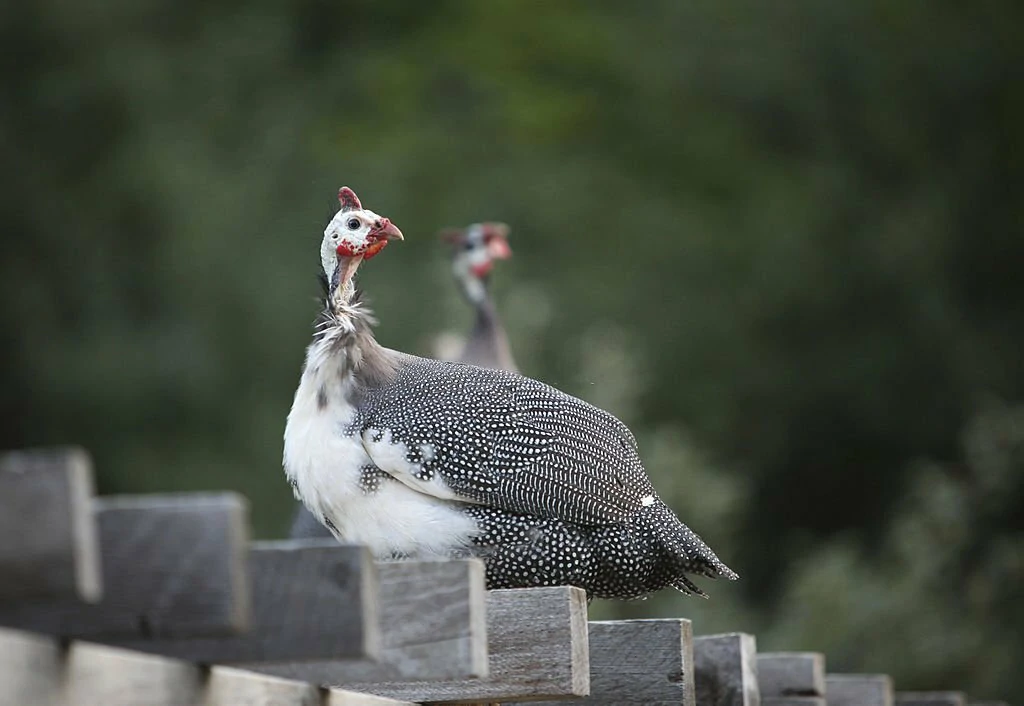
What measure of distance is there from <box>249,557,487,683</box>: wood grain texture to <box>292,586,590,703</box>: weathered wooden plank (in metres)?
0.53

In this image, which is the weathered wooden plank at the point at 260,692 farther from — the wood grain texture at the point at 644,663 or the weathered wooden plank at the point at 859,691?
the weathered wooden plank at the point at 859,691

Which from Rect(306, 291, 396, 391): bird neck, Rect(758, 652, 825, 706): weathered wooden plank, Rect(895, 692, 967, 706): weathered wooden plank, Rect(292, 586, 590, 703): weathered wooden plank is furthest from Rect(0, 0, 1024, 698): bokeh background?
Rect(292, 586, 590, 703): weathered wooden plank

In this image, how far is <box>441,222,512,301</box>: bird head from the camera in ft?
24.5

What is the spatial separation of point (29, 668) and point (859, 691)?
2.96 metres

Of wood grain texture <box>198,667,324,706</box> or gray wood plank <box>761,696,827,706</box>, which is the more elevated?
gray wood plank <box>761,696,827,706</box>

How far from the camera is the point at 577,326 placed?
12.6 meters

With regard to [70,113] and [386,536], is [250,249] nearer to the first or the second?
[70,113]

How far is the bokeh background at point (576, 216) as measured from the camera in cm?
1272

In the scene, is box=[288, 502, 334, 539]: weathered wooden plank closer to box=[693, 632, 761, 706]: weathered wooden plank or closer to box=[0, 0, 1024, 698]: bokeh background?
box=[693, 632, 761, 706]: weathered wooden plank

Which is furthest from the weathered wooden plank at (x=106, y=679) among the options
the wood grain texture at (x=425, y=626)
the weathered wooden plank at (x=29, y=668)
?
the wood grain texture at (x=425, y=626)

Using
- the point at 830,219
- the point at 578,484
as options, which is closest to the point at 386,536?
the point at 578,484

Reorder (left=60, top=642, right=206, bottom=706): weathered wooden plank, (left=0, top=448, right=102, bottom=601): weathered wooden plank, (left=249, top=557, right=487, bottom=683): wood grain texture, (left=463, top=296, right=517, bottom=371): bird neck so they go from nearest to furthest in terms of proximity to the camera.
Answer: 1. (left=0, top=448, right=102, bottom=601): weathered wooden plank
2. (left=60, top=642, right=206, bottom=706): weathered wooden plank
3. (left=249, top=557, right=487, bottom=683): wood grain texture
4. (left=463, top=296, right=517, bottom=371): bird neck

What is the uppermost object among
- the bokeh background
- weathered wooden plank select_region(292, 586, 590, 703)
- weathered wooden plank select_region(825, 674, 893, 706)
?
the bokeh background

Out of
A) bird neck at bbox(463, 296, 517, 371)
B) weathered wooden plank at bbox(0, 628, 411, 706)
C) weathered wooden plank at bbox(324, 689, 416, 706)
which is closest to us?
weathered wooden plank at bbox(0, 628, 411, 706)
